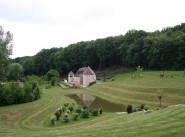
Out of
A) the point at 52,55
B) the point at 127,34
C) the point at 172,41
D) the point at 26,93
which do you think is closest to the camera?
the point at 26,93

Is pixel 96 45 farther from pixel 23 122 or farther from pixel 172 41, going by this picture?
pixel 23 122

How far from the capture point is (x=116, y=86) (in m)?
68.7

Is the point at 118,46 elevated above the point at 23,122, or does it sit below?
above

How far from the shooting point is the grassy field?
55.0 ft

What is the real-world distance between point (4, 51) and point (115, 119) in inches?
833

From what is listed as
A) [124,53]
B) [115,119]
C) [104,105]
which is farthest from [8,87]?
[124,53]

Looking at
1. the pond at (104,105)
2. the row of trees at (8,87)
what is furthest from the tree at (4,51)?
the pond at (104,105)

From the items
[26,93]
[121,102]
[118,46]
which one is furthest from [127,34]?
[26,93]

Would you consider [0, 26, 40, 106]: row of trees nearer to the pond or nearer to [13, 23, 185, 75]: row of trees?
the pond

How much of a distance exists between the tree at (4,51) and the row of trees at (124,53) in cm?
5978

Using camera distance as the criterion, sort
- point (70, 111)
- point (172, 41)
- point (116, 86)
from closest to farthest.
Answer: point (70, 111)
point (116, 86)
point (172, 41)

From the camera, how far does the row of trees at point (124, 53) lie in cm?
9394

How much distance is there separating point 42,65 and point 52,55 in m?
7.46

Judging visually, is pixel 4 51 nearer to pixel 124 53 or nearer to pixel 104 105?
pixel 104 105
